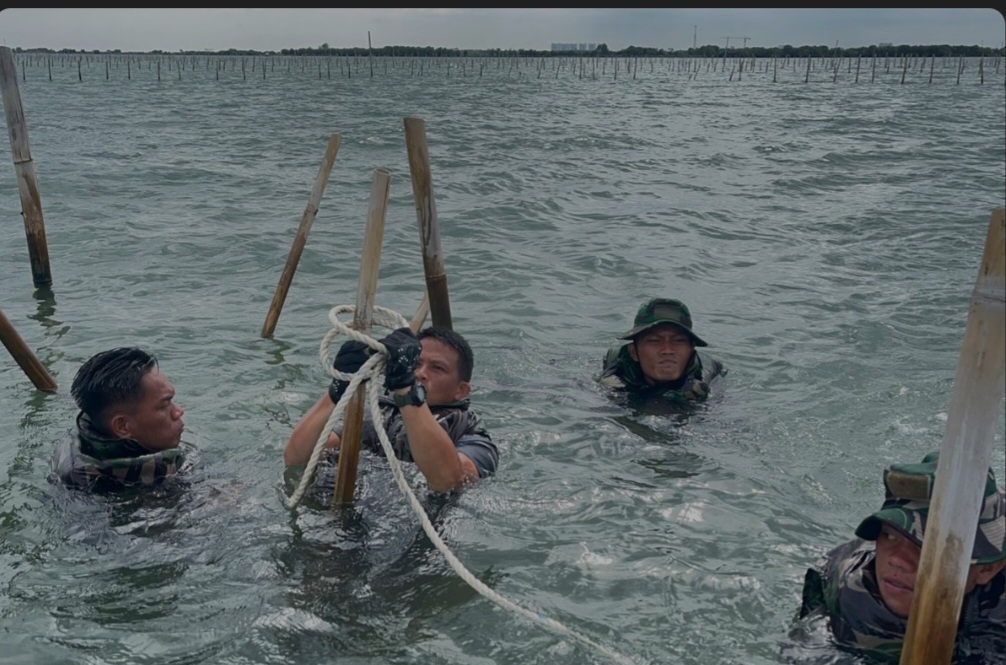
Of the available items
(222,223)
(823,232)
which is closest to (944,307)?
(823,232)

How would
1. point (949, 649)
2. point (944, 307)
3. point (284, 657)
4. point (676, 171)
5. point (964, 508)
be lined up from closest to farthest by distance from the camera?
1. point (964, 508)
2. point (949, 649)
3. point (284, 657)
4. point (944, 307)
5. point (676, 171)

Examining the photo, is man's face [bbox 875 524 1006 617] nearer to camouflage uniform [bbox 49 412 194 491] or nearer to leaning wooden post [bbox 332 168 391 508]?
leaning wooden post [bbox 332 168 391 508]

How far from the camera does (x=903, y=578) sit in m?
3.71

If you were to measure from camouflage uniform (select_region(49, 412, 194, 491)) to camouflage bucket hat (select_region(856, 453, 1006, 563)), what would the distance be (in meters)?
3.53

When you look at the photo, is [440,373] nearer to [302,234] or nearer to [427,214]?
[427,214]

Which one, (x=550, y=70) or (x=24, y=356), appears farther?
(x=550, y=70)

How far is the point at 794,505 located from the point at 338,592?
2.91 metres

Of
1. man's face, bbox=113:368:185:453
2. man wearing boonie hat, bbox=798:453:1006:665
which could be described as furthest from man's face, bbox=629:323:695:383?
man's face, bbox=113:368:185:453

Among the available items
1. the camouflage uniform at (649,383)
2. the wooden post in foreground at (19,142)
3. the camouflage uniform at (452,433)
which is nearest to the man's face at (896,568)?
the camouflage uniform at (452,433)

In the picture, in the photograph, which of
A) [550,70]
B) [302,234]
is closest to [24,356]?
[302,234]

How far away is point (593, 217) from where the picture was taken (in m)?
17.4

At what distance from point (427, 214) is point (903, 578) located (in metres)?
4.28

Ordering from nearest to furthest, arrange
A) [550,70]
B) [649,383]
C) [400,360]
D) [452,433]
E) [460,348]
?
[400,360] < [452,433] < [460,348] < [649,383] < [550,70]

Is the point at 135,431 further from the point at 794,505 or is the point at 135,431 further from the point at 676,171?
the point at 676,171
